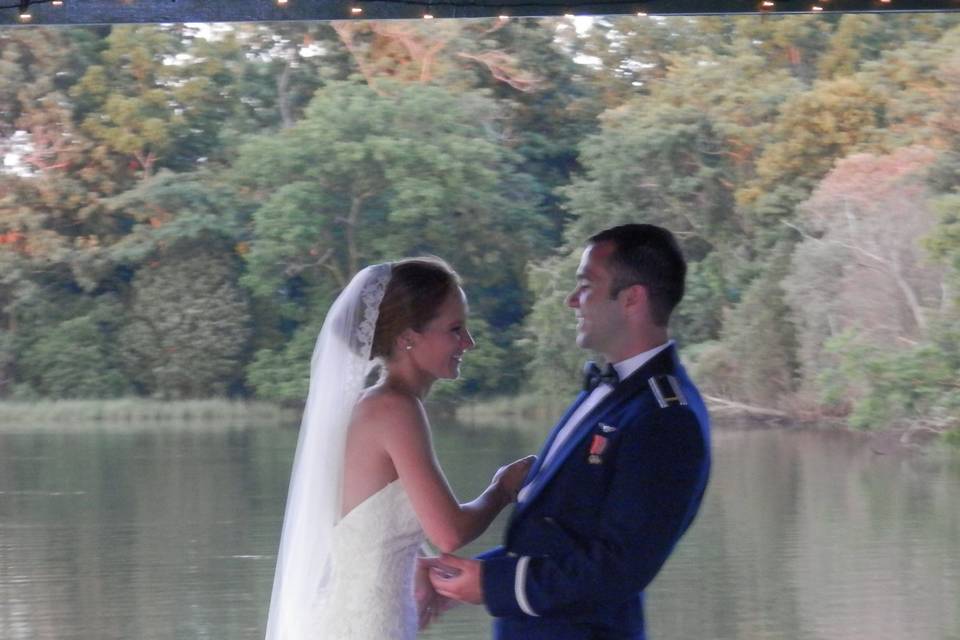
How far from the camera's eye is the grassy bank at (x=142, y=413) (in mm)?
18703

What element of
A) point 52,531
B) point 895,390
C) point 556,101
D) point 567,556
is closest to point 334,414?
point 567,556

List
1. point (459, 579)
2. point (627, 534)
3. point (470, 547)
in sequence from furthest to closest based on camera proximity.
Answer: point (470, 547) → point (459, 579) → point (627, 534)

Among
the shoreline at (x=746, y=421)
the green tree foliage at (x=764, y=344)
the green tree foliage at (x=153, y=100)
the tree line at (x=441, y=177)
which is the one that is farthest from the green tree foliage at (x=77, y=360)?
the green tree foliage at (x=764, y=344)

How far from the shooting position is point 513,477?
190 cm

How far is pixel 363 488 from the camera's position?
1926 millimetres

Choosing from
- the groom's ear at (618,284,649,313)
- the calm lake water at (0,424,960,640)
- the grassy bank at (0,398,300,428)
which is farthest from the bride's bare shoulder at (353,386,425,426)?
the grassy bank at (0,398,300,428)

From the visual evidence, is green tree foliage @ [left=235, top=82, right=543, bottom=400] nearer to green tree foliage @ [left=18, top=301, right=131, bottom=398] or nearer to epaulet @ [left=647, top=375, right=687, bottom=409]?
green tree foliage @ [left=18, top=301, right=131, bottom=398]

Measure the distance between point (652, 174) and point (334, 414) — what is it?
16.1m

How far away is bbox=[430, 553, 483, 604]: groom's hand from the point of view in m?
1.63

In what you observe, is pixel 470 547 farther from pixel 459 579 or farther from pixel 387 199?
pixel 387 199

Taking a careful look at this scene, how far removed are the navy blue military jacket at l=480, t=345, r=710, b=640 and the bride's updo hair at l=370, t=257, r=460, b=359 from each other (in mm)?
342

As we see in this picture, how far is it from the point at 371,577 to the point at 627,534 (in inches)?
22.7

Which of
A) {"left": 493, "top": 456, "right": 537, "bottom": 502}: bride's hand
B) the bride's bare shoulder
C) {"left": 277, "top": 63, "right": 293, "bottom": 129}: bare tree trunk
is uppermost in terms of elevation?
the bride's bare shoulder

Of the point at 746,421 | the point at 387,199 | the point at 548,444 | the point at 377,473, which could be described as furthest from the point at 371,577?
the point at 387,199
